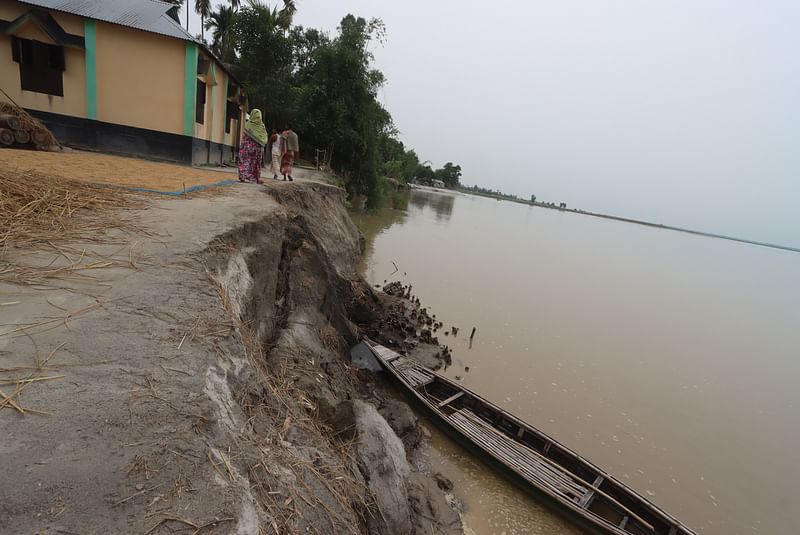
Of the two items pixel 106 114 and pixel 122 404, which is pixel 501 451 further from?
pixel 106 114

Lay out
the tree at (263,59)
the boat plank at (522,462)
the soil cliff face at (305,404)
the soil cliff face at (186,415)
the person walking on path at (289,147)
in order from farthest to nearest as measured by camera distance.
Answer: the tree at (263,59) < the person walking on path at (289,147) < the boat plank at (522,462) < the soil cliff face at (305,404) < the soil cliff face at (186,415)

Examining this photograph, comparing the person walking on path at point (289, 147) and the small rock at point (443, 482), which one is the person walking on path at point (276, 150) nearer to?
the person walking on path at point (289, 147)

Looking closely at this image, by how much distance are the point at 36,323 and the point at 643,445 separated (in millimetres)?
9501

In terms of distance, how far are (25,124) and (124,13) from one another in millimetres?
5085

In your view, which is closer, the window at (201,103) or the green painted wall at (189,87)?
the green painted wall at (189,87)

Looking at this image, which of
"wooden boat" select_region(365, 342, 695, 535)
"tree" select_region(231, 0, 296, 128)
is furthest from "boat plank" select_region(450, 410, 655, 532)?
"tree" select_region(231, 0, 296, 128)

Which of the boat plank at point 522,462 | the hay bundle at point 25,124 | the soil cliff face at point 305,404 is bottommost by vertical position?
the boat plank at point 522,462

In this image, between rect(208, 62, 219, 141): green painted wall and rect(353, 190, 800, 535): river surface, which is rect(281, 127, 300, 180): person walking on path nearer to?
rect(208, 62, 219, 141): green painted wall

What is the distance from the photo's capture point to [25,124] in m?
8.97

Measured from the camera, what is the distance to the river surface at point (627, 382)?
21.4 feet

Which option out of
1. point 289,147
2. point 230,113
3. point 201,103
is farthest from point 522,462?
point 230,113

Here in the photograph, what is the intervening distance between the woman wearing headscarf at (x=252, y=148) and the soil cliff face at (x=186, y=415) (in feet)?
14.0

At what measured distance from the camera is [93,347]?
90.0 inches

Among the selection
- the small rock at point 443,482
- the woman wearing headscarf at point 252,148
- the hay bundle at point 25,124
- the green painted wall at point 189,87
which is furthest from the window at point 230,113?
the small rock at point 443,482
